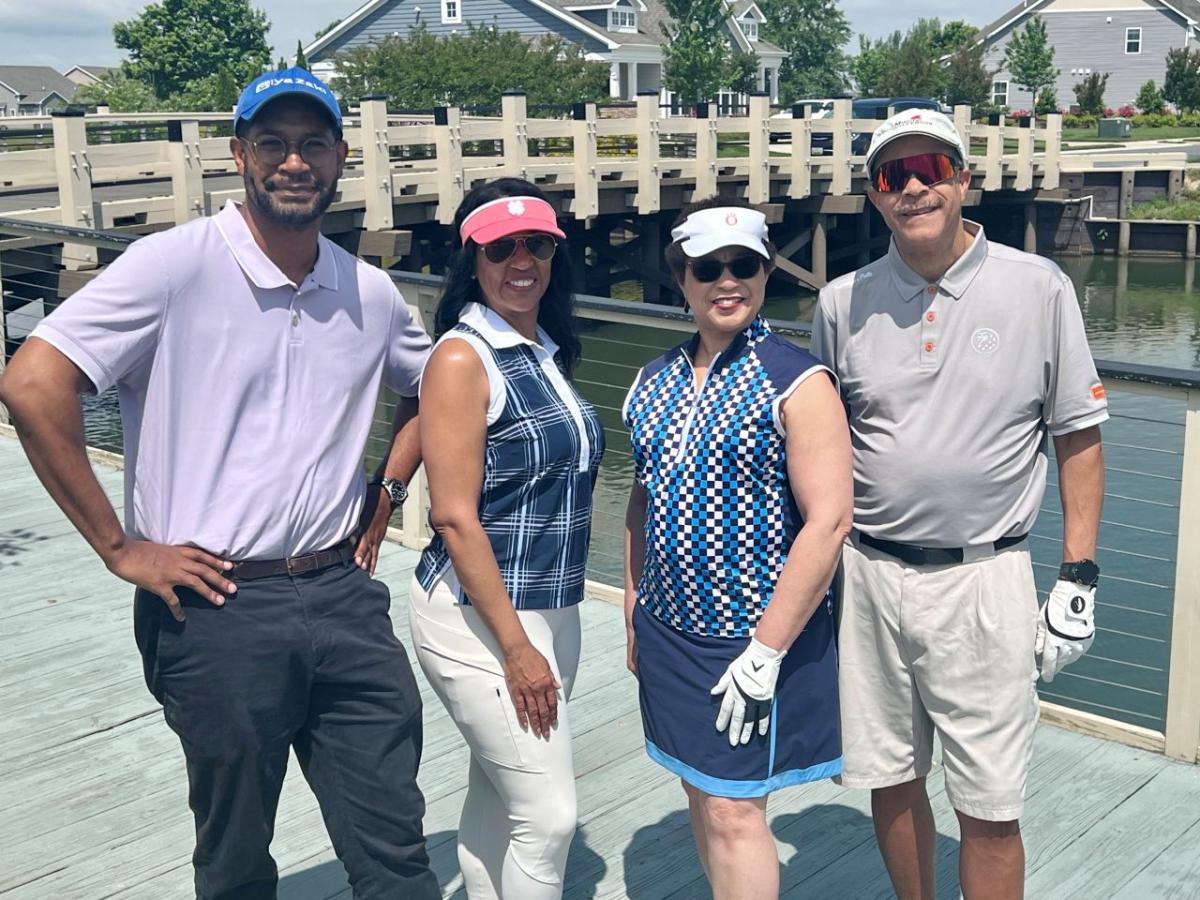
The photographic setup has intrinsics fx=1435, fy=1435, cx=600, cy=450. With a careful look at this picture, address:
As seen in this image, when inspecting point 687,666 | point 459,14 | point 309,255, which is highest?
point 459,14

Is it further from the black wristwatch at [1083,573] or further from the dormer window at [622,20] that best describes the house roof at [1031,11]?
the black wristwatch at [1083,573]

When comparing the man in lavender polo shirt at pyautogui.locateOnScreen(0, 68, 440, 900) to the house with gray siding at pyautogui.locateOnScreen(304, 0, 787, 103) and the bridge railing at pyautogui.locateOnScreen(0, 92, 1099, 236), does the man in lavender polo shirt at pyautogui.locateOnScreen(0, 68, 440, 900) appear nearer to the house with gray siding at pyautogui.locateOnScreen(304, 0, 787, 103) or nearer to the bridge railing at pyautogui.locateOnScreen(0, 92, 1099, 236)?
the bridge railing at pyautogui.locateOnScreen(0, 92, 1099, 236)

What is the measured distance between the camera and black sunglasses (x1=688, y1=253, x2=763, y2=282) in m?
2.63

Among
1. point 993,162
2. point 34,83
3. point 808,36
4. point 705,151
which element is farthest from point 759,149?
point 34,83

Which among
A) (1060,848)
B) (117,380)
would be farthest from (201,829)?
(1060,848)

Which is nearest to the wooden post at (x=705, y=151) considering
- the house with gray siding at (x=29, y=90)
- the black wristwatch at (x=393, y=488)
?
the black wristwatch at (x=393, y=488)

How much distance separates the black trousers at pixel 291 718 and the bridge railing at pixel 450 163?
11.2 metres

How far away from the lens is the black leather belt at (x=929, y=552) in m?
2.71

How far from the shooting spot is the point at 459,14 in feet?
177

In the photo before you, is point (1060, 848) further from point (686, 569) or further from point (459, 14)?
point (459, 14)

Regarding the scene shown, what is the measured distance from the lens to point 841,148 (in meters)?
24.1

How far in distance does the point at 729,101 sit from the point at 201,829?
66890 millimetres

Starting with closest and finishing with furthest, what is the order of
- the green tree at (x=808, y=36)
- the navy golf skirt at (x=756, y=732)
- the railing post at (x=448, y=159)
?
the navy golf skirt at (x=756, y=732), the railing post at (x=448, y=159), the green tree at (x=808, y=36)

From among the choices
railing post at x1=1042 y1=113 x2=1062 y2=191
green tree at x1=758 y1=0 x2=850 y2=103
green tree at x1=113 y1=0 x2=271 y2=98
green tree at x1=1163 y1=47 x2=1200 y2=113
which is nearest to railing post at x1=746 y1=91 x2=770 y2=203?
railing post at x1=1042 y1=113 x2=1062 y2=191
